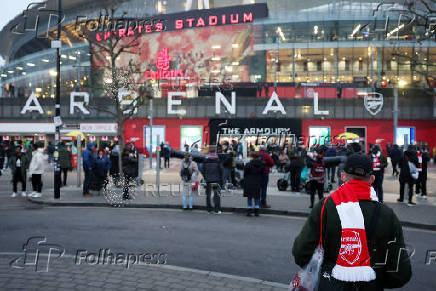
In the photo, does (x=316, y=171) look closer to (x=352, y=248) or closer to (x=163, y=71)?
(x=352, y=248)

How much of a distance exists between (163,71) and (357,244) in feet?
154

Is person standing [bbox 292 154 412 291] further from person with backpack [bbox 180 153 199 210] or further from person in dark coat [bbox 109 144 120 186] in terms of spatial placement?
person in dark coat [bbox 109 144 120 186]

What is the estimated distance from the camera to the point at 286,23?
160 feet

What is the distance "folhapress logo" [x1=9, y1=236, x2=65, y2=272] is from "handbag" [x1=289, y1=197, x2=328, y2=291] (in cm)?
404

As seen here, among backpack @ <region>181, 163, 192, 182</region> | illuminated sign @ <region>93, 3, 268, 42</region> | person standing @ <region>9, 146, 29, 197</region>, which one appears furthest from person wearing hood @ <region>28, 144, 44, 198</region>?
illuminated sign @ <region>93, 3, 268, 42</region>

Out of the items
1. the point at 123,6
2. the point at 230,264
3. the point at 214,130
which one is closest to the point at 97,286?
the point at 230,264

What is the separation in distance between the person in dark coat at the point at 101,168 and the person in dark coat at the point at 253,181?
5.89m

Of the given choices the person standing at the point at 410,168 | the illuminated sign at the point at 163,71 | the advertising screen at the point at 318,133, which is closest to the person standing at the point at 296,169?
the person standing at the point at 410,168

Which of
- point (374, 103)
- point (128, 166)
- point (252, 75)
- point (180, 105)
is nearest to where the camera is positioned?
point (128, 166)

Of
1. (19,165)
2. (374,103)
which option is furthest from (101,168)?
(374,103)

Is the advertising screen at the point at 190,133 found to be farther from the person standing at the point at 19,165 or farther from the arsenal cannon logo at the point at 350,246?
the arsenal cannon logo at the point at 350,246

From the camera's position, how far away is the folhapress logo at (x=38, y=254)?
579 centimetres

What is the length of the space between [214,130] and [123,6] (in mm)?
31376

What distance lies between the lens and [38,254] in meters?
6.44
